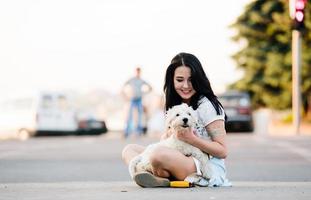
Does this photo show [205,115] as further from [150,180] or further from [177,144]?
[150,180]

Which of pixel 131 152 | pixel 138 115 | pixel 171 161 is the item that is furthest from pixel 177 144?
pixel 138 115

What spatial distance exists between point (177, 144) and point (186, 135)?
0.32 meters

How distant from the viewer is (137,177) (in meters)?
7.95

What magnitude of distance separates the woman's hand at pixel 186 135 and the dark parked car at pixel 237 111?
23.2 m

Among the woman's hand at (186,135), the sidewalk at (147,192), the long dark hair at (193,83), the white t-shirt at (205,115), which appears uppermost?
the long dark hair at (193,83)

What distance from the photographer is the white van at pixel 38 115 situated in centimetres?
2862

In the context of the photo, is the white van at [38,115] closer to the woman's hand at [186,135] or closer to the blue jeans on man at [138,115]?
the blue jeans on man at [138,115]

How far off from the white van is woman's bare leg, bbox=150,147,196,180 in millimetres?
20777

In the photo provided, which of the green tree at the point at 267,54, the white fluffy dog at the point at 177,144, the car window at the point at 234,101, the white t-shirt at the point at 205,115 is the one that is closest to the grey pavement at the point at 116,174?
the white fluffy dog at the point at 177,144

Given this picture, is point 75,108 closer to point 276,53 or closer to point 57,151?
point 57,151

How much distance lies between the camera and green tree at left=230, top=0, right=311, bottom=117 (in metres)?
43.3

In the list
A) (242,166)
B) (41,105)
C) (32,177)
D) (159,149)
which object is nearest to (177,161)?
(159,149)

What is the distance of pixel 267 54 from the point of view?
4575 cm

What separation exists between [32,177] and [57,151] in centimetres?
680
